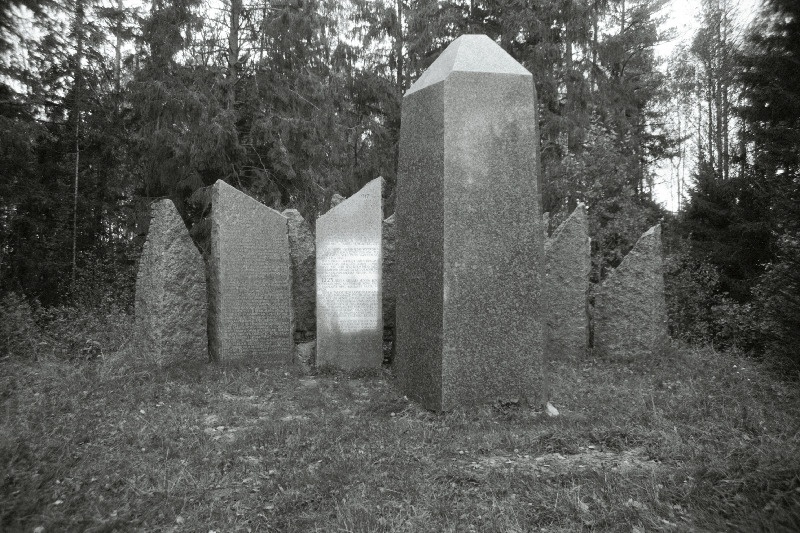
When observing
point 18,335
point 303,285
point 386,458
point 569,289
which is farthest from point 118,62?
point 386,458

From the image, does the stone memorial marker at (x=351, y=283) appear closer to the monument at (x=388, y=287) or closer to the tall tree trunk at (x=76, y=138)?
the monument at (x=388, y=287)

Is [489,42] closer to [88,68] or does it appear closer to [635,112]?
Result: [88,68]

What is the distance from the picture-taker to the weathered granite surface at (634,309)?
342 inches

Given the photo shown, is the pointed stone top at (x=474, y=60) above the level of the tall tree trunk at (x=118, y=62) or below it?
below

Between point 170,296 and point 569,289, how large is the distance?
544 cm

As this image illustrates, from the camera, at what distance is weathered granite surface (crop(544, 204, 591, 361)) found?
8.80 m

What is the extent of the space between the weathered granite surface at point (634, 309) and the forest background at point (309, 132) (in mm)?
1368

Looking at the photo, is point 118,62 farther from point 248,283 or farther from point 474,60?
point 474,60

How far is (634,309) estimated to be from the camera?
8758mm

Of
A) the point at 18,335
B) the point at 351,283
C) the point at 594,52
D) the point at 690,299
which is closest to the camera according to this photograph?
the point at 351,283

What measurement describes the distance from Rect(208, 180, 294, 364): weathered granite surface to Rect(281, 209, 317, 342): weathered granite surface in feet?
1.70

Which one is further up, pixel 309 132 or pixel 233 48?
pixel 233 48

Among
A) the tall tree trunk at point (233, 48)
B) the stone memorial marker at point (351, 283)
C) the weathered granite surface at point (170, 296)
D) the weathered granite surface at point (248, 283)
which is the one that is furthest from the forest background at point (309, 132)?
the stone memorial marker at point (351, 283)

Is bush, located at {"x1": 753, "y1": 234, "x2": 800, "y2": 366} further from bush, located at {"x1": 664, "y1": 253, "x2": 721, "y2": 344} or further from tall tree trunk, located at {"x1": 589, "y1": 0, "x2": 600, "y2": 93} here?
tall tree trunk, located at {"x1": 589, "y1": 0, "x2": 600, "y2": 93}
